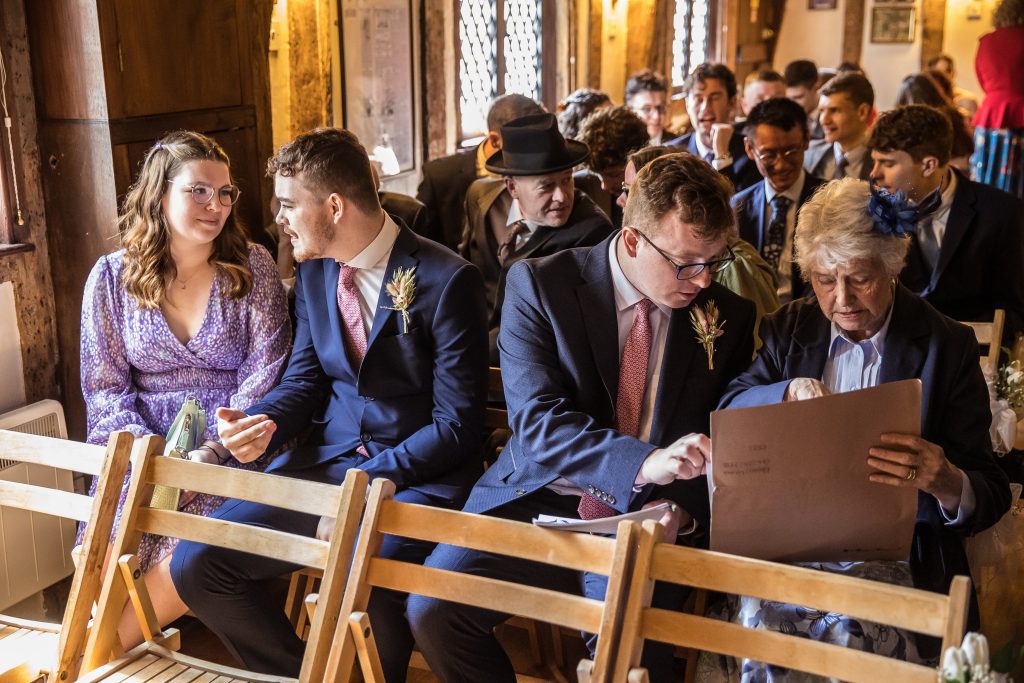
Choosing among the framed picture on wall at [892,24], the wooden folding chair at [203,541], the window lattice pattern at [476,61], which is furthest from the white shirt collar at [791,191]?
the framed picture on wall at [892,24]

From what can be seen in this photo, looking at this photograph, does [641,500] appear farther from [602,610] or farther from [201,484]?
[201,484]

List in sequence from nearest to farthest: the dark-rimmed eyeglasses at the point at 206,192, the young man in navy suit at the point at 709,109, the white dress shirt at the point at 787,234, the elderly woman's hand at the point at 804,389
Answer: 1. the elderly woman's hand at the point at 804,389
2. the dark-rimmed eyeglasses at the point at 206,192
3. the white dress shirt at the point at 787,234
4. the young man in navy suit at the point at 709,109

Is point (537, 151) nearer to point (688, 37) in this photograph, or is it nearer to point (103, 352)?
point (103, 352)

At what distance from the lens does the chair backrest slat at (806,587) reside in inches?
75.4

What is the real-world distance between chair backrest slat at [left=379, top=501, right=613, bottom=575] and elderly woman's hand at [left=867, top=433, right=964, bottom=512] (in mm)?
652

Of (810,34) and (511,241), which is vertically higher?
(810,34)

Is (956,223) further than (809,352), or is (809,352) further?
(956,223)

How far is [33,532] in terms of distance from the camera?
357 cm

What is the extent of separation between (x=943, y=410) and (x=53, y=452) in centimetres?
221

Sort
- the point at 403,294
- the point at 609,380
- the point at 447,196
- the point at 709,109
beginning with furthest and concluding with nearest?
1. the point at 709,109
2. the point at 447,196
3. the point at 403,294
4. the point at 609,380

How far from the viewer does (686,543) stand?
2.76 metres

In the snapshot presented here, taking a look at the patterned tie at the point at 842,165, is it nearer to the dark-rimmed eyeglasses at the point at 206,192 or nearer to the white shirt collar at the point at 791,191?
the white shirt collar at the point at 791,191

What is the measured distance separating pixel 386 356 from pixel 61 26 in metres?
1.64

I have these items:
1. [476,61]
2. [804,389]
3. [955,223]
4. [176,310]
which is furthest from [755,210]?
[476,61]
